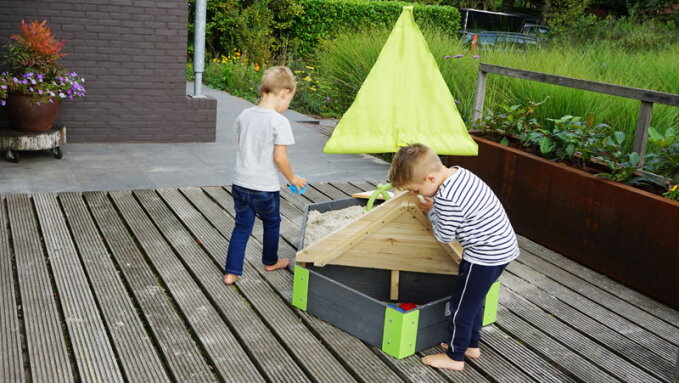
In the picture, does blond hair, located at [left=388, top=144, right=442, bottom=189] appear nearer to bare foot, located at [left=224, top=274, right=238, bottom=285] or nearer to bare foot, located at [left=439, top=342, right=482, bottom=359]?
bare foot, located at [left=439, top=342, right=482, bottom=359]

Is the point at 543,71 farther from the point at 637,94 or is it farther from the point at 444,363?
the point at 444,363

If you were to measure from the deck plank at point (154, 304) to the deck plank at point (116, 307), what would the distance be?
0.04 meters

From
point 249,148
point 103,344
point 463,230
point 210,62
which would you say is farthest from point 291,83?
point 210,62

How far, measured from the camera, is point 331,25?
15164 millimetres

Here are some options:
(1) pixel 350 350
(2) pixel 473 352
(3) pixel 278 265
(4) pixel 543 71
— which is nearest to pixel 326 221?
(3) pixel 278 265

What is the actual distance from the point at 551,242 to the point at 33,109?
14.4 feet

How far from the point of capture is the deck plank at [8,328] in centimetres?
276

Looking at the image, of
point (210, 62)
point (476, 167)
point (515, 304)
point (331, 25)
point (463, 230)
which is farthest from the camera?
point (331, 25)

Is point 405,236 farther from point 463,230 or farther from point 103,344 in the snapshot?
point 103,344

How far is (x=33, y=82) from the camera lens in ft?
19.9

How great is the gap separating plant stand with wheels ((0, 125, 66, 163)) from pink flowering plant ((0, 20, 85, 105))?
272mm

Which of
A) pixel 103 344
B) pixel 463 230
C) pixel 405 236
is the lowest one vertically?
pixel 103 344

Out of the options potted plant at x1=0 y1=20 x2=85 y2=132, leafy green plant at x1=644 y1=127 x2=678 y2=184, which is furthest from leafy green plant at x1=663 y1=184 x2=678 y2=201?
potted plant at x1=0 y1=20 x2=85 y2=132

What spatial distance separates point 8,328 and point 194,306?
0.83m
